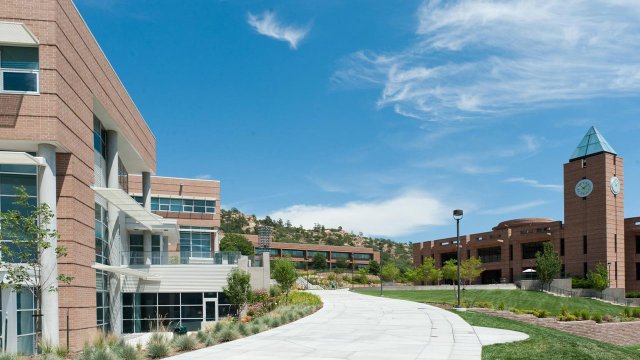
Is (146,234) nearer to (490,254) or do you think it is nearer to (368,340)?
(368,340)

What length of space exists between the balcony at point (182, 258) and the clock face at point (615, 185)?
2210 inches

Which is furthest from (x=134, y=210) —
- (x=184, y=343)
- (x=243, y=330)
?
(x=184, y=343)

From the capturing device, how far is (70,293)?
933 inches

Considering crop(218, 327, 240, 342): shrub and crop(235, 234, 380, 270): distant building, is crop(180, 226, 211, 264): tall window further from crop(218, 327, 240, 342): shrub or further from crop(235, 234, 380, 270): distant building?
crop(235, 234, 380, 270): distant building

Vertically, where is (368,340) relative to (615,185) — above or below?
below

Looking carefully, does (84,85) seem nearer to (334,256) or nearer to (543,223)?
(543,223)

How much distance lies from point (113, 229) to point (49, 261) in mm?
10931

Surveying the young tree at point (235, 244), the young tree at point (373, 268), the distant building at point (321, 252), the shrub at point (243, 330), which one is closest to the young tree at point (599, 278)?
the young tree at point (373, 268)

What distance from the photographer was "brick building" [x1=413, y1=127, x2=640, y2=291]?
7406 cm

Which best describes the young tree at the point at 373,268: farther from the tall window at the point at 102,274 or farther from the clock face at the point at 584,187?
the tall window at the point at 102,274

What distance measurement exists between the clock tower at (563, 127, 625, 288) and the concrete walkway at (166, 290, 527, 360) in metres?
53.7

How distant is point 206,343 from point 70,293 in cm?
815

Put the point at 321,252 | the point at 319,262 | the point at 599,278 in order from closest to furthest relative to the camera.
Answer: the point at 599,278
the point at 319,262
the point at 321,252

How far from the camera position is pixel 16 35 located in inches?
863
